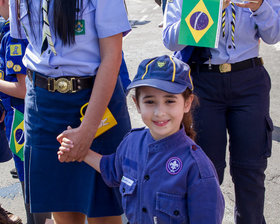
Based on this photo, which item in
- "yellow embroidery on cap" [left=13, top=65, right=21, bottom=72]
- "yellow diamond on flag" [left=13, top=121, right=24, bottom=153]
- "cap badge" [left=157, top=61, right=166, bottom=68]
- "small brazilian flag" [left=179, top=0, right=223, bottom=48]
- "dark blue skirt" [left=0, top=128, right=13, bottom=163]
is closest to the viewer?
"cap badge" [left=157, top=61, right=166, bottom=68]

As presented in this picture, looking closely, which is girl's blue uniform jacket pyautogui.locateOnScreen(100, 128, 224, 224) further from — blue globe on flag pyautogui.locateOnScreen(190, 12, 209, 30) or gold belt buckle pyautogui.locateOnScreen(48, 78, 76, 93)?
blue globe on flag pyautogui.locateOnScreen(190, 12, 209, 30)

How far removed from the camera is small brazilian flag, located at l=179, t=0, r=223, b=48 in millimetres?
2135

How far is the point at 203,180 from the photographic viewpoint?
1.64 metres

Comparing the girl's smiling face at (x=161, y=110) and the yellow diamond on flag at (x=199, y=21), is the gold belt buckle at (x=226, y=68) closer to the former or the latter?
the yellow diamond on flag at (x=199, y=21)

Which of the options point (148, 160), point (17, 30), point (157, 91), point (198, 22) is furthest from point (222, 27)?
point (17, 30)

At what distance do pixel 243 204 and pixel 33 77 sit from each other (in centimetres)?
144

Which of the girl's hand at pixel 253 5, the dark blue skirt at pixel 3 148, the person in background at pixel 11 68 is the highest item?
the girl's hand at pixel 253 5

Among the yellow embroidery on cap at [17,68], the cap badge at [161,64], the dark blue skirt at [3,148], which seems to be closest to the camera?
the cap badge at [161,64]

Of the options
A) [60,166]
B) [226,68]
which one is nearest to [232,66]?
[226,68]

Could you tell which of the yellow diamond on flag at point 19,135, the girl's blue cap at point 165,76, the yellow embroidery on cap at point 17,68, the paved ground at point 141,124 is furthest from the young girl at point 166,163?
the paved ground at point 141,124

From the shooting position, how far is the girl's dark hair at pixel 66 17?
6.15ft

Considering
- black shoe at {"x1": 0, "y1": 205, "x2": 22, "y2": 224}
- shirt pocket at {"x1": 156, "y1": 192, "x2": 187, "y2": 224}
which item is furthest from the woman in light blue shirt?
black shoe at {"x1": 0, "y1": 205, "x2": 22, "y2": 224}

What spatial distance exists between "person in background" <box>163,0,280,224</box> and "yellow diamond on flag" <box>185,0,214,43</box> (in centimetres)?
11

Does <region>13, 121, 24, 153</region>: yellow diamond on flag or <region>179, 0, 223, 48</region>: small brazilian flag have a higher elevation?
<region>179, 0, 223, 48</region>: small brazilian flag
